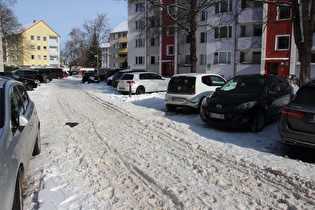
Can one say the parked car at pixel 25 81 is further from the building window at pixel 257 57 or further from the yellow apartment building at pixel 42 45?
the yellow apartment building at pixel 42 45

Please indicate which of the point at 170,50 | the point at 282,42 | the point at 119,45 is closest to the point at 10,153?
the point at 282,42

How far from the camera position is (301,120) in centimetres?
539

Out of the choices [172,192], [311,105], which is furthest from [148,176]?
[311,105]

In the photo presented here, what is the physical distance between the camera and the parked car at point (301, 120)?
17.3 ft

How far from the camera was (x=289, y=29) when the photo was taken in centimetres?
2805

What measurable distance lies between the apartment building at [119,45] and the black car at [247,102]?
70.2m

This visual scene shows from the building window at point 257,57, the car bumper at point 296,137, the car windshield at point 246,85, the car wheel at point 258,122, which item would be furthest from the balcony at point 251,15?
the car bumper at point 296,137

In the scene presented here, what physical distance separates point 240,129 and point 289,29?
2445 centimetres

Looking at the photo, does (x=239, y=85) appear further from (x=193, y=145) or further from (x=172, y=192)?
(x=172, y=192)

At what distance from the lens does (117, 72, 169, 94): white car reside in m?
17.5

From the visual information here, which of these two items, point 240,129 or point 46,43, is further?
point 46,43

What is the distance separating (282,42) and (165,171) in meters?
28.8

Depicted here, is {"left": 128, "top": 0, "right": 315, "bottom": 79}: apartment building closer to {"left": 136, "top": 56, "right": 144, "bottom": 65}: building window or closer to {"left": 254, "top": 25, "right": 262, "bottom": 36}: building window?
{"left": 254, "top": 25, "right": 262, "bottom": 36}: building window

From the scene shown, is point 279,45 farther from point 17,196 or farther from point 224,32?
point 17,196
